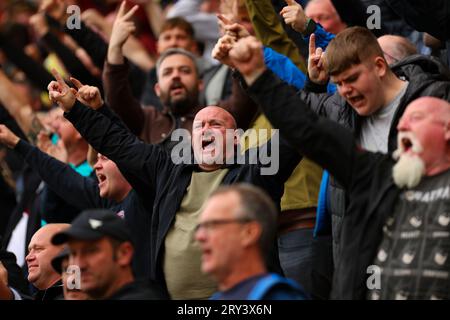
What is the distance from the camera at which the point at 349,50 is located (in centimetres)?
593

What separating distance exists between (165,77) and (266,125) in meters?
1.18

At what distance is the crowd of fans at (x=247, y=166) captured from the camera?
504 centimetres

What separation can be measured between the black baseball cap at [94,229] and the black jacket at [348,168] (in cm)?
88

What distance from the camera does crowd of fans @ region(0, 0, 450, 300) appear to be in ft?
16.5

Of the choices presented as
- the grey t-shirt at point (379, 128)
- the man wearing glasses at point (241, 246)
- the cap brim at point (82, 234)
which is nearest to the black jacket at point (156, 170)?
the grey t-shirt at point (379, 128)

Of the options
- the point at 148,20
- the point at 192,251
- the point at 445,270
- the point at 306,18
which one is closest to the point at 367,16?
the point at 306,18

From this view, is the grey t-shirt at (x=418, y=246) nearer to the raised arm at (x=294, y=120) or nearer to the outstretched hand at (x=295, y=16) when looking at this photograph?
the raised arm at (x=294, y=120)

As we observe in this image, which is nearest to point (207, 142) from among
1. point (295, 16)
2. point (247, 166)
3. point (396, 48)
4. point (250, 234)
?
point (247, 166)

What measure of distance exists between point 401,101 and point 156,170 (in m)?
1.51

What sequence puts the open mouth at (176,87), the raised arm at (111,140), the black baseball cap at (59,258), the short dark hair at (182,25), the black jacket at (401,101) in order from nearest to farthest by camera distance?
the black baseball cap at (59,258) < the black jacket at (401,101) < the raised arm at (111,140) < the open mouth at (176,87) < the short dark hair at (182,25)

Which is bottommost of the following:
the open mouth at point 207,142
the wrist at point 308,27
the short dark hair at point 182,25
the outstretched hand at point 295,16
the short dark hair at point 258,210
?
the short dark hair at point 258,210

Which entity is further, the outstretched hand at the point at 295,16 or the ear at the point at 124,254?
the outstretched hand at the point at 295,16

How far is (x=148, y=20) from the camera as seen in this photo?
11547 millimetres
